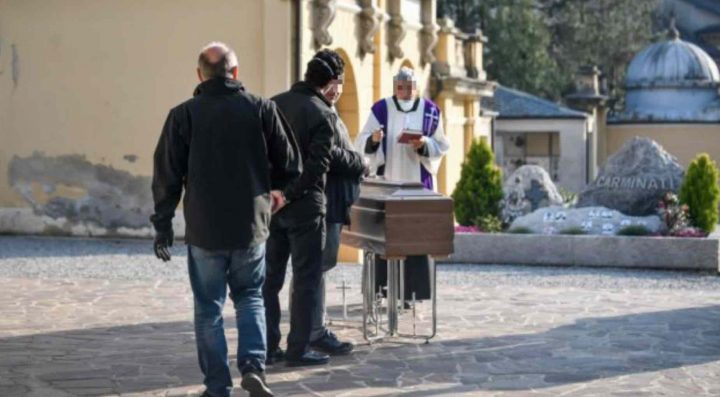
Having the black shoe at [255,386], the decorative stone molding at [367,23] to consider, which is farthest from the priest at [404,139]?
the decorative stone molding at [367,23]

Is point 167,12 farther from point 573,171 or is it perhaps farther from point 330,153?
point 573,171

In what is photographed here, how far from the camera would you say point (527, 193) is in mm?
21859

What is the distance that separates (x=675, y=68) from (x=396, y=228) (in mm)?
32111

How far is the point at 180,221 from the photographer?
781 inches

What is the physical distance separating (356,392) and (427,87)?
19271mm

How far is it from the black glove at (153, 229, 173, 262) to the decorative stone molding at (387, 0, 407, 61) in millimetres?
16092

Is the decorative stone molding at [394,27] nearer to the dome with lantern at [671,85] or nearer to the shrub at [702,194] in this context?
the shrub at [702,194]

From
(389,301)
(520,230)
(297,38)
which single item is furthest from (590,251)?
(389,301)

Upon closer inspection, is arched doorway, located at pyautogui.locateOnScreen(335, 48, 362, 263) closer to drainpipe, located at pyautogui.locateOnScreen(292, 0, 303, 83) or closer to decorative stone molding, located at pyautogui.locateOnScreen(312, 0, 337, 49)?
decorative stone molding, located at pyautogui.locateOnScreen(312, 0, 337, 49)

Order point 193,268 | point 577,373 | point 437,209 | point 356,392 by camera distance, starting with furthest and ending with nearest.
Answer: point 437,209 < point 577,373 < point 356,392 < point 193,268

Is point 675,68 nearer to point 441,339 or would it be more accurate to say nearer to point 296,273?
point 441,339

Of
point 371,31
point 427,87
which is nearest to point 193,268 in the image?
point 371,31

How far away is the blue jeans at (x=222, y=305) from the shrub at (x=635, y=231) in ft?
34.5

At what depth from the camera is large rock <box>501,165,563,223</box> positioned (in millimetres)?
21188
